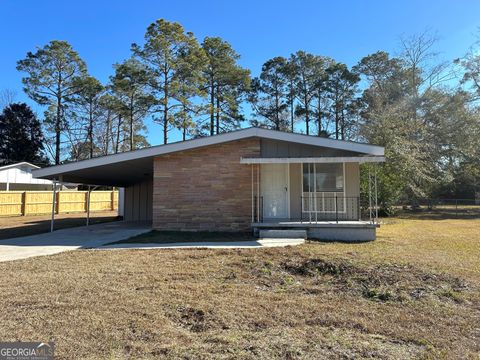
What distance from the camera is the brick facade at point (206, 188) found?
11812 millimetres

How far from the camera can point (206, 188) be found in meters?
11.9

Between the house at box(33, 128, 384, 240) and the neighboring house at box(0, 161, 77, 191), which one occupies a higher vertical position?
the neighboring house at box(0, 161, 77, 191)

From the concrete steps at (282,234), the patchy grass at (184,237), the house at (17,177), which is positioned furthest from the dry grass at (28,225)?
the house at (17,177)

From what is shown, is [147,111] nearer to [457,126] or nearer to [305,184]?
[305,184]

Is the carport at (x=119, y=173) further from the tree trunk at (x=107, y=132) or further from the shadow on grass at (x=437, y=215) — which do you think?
the tree trunk at (x=107, y=132)

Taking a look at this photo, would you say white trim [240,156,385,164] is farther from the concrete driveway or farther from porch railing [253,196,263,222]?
the concrete driveway

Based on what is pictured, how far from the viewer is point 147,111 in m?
28.7

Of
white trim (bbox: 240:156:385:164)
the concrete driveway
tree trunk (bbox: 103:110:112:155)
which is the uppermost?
tree trunk (bbox: 103:110:112:155)

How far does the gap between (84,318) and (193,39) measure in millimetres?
27571

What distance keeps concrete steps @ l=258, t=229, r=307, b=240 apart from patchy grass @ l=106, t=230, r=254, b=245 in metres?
0.38

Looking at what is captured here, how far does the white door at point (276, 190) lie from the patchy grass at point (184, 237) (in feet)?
4.06

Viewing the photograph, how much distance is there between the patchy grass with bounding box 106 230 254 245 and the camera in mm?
10102

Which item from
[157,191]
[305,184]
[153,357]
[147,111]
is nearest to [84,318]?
[153,357]

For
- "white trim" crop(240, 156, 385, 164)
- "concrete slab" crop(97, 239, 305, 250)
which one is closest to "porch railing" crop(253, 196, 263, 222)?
"white trim" crop(240, 156, 385, 164)
